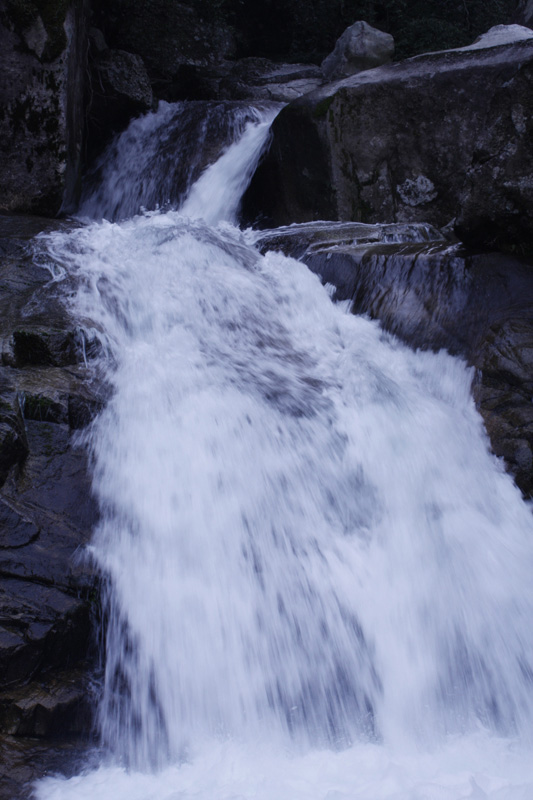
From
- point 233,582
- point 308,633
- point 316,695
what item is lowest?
point 316,695

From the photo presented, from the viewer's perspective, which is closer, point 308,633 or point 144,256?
point 308,633

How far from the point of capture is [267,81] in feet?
37.6

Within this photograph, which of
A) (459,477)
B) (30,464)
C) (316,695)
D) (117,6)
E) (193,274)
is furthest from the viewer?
(117,6)

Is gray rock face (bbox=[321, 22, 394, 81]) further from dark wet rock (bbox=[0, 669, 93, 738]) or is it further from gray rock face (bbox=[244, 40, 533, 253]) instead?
dark wet rock (bbox=[0, 669, 93, 738])

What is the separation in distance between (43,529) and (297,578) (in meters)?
1.11

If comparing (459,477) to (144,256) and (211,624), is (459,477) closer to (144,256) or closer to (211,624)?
(211,624)

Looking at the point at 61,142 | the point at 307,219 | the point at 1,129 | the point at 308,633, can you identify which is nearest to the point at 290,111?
the point at 307,219

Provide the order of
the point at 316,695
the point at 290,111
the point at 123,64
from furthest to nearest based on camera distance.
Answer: the point at 123,64 < the point at 290,111 < the point at 316,695

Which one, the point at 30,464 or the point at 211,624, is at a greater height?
the point at 30,464

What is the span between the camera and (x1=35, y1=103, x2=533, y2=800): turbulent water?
2211 mm

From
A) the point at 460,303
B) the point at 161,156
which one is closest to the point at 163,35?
the point at 161,156

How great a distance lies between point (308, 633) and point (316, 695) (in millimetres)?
238

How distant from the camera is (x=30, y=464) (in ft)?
9.20

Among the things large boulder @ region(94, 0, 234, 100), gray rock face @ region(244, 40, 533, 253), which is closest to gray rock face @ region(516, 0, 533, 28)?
large boulder @ region(94, 0, 234, 100)
